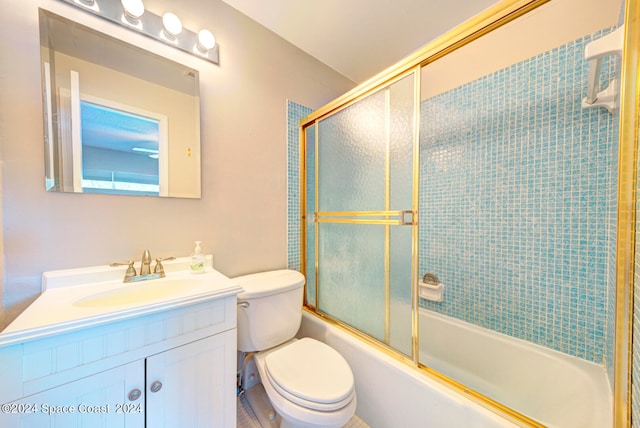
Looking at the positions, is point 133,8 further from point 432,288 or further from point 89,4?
point 432,288

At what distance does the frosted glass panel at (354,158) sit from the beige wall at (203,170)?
12.6 inches

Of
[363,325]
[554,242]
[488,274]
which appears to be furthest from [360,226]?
[554,242]

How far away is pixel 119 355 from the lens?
2.22 ft

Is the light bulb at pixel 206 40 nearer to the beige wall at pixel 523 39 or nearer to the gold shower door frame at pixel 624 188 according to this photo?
the gold shower door frame at pixel 624 188

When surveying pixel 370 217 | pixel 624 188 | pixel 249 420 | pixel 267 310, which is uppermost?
pixel 624 188

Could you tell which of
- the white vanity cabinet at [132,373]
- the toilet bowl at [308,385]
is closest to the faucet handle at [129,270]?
the white vanity cabinet at [132,373]

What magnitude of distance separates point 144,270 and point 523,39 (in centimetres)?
241

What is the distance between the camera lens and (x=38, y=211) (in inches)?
34.0

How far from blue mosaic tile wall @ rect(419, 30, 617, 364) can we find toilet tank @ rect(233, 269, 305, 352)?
1.07 metres

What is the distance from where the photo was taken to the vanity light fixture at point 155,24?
98 centimetres

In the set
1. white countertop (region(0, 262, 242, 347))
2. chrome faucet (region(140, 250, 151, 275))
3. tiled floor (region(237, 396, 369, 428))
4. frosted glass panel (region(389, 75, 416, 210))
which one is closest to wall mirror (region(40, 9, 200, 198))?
chrome faucet (region(140, 250, 151, 275))

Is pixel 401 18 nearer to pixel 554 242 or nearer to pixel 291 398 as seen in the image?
pixel 554 242

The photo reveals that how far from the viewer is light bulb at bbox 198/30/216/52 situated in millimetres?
1206

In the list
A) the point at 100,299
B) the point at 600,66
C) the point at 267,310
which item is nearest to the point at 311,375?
the point at 267,310
